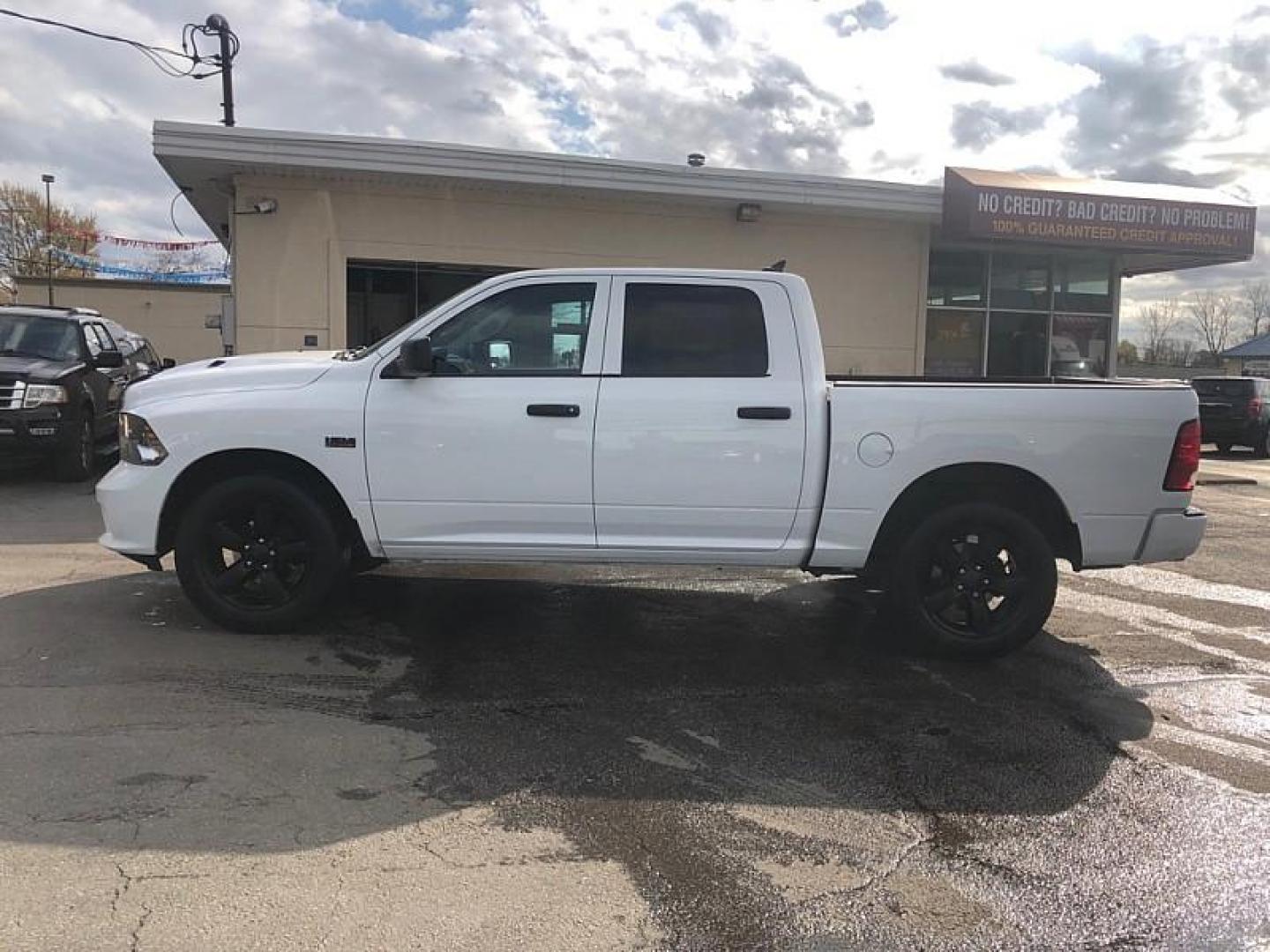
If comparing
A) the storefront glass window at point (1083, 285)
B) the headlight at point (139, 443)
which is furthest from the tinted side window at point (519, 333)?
the storefront glass window at point (1083, 285)

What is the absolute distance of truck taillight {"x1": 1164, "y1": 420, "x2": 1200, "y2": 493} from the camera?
5.16 m

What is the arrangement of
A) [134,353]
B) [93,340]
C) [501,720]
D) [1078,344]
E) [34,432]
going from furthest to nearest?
[1078,344]
[134,353]
[93,340]
[34,432]
[501,720]

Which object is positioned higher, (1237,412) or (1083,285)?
(1083,285)

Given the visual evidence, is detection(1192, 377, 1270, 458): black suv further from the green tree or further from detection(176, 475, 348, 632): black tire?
the green tree

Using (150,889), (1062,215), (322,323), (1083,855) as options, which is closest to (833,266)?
(1062,215)

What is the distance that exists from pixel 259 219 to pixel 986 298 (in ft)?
37.6

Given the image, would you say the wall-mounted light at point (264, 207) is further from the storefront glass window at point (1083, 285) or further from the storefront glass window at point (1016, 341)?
the storefront glass window at point (1083, 285)

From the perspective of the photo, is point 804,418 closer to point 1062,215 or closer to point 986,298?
point 1062,215

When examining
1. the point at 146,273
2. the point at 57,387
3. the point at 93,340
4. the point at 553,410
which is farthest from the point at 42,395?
the point at 146,273

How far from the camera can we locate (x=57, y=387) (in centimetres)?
1013

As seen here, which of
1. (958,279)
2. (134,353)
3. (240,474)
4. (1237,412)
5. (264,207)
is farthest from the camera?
(1237,412)

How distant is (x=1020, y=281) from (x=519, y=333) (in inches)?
540

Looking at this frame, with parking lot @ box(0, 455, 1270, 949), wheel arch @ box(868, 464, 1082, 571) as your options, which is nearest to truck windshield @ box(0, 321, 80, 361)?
parking lot @ box(0, 455, 1270, 949)

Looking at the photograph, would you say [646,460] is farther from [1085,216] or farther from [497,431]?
[1085,216]
